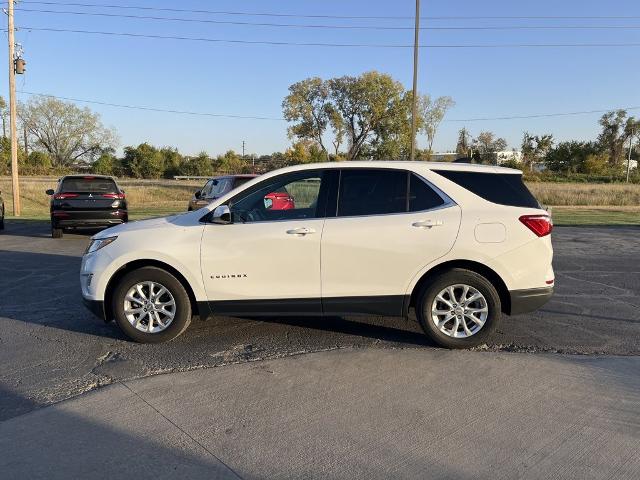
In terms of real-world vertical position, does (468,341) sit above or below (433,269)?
below

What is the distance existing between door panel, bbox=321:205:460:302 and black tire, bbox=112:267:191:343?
1388mm

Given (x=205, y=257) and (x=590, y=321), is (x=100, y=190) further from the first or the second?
(x=590, y=321)

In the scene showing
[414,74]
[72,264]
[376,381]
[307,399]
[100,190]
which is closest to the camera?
[307,399]

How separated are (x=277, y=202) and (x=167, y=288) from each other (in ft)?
4.55

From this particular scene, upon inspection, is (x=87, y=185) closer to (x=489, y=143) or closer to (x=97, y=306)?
(x=97, y=306)

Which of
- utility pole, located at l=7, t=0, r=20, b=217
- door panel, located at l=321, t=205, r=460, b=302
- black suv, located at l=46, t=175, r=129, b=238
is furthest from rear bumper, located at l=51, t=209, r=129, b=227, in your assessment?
utility pole, located at l=7, t=0, r=20, b=217

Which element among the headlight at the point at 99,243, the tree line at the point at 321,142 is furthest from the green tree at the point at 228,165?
the headlight at the point at 99,243

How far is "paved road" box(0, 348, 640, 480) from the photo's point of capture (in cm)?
312

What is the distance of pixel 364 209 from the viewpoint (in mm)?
5215

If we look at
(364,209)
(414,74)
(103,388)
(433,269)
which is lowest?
(103,388)

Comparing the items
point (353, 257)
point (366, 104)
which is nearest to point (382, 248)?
point (353, 257)

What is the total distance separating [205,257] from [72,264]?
19.6ft

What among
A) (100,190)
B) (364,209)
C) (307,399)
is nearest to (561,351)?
(364,209)

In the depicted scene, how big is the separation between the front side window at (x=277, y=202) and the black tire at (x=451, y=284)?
4.19 ft
